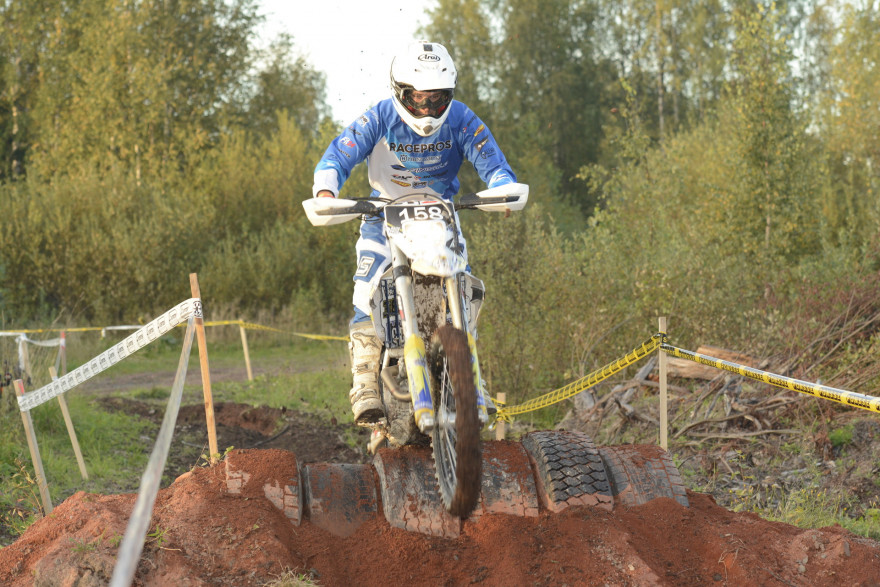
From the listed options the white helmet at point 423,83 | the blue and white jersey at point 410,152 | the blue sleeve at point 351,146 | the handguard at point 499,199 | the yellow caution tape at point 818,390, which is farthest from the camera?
the blue and white jersey at point 410,152

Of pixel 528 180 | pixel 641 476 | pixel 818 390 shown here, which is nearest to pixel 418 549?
pixel 641 476

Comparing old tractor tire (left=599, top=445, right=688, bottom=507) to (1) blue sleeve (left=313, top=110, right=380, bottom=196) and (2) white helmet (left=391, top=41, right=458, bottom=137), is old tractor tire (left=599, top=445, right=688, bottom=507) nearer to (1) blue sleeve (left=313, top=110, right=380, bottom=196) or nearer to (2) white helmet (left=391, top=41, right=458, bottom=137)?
(2) white helmet (left=391, top=41, right=458, bottom=137)

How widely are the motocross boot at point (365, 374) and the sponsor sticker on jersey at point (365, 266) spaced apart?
0.33 m

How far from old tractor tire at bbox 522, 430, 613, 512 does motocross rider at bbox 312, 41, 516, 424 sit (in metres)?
0.98

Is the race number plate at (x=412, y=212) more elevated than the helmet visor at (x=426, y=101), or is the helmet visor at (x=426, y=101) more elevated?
the helmet visor at (x=426, y=101)

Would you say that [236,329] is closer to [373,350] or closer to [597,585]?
[373,350]

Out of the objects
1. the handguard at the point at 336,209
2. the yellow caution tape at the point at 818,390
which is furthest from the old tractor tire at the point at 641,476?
the handguard at the point at 336,209

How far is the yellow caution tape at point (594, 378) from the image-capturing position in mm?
6434

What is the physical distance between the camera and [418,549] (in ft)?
14.0

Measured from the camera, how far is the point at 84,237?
65.7 feet

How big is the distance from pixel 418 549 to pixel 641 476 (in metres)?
1.37

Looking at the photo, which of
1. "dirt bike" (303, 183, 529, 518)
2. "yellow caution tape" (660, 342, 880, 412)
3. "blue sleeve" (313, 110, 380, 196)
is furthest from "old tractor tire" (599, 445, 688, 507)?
"blue sleeve" (313, 110, 380, 196)

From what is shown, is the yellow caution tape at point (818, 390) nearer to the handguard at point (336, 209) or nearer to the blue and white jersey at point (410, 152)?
the blue and white jersey at point (410, 152)

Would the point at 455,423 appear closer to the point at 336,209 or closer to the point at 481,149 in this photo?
the point at 336,209
